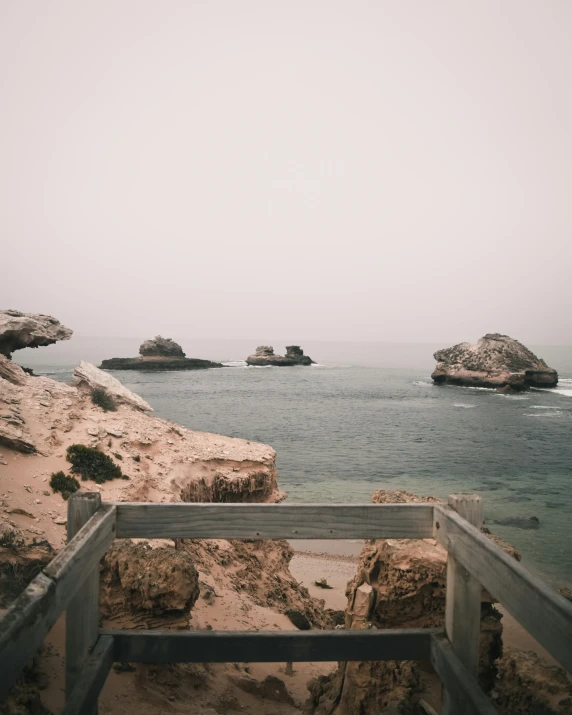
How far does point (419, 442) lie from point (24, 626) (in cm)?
4189

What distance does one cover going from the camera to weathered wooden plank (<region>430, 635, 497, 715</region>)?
2.81 m

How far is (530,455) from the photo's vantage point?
38062 mm

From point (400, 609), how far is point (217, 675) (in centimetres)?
269

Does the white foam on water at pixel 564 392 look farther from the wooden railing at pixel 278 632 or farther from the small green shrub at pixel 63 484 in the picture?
the wooden railing at pixel 278 632

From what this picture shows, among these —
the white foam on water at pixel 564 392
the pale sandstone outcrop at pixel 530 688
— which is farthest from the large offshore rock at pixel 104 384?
the white foam on water at pixel 564 392

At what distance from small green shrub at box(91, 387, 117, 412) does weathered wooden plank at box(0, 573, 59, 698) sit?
14.0 m

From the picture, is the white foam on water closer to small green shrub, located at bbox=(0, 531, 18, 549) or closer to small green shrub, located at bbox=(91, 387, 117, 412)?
small green shrub, located at bbox=(91, 387, 117, 412)

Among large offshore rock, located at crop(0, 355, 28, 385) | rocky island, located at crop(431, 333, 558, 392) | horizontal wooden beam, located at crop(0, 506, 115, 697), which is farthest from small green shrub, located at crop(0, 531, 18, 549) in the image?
rocky island, located at crop(431, 333, 558, 392)

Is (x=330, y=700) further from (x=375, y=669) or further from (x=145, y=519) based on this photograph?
(x=145, y=519)

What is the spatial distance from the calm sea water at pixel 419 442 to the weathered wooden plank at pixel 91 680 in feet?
54.2

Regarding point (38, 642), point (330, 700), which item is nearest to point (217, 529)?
point (38, 642)

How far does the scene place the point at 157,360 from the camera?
131 metres

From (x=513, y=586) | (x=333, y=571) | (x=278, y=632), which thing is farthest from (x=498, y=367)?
(x=513, y=586)

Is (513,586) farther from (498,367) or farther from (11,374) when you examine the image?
(498,367)
